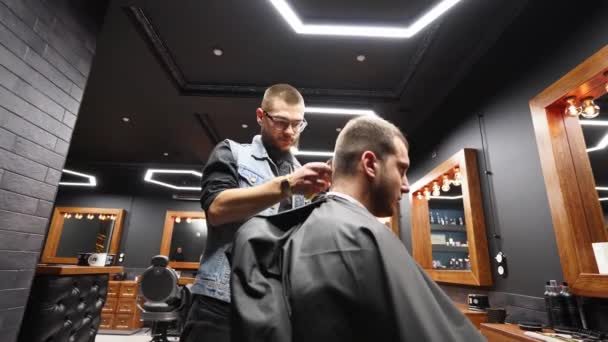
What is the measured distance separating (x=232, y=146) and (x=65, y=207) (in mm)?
9152

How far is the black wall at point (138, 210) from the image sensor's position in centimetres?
781

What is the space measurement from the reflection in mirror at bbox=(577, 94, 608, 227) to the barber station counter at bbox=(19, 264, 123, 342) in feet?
12.0

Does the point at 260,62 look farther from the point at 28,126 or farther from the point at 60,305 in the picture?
the point at 60,305

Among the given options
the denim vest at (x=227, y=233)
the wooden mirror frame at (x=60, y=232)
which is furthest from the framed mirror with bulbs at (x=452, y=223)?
the wooden mirror frame at (x=60, y=232)

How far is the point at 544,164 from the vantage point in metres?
2.17

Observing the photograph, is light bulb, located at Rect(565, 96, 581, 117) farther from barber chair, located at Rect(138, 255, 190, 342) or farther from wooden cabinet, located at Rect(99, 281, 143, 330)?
wooden cabinet, located at Rect(99, 281, 143, 330)

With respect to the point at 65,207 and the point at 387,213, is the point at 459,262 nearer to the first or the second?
the point at 387,213

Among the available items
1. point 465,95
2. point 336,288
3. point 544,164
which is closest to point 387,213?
point 336,288

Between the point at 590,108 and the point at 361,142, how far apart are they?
6.65ft

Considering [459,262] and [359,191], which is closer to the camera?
[359,191]

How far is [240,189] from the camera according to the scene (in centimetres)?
101

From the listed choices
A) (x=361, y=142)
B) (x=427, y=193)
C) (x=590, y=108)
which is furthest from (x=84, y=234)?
(x=590, y=108)

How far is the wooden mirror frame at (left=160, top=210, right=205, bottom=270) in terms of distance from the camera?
7.79 metres

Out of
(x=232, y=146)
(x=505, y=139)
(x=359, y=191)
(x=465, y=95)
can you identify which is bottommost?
(x=359, y=191)
